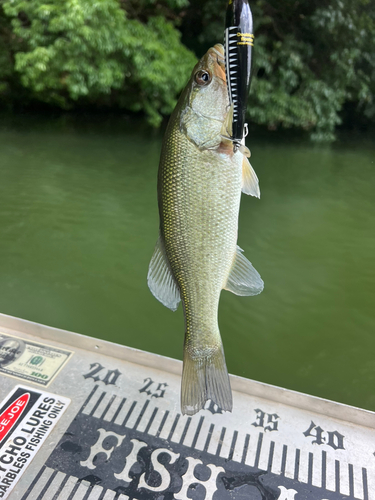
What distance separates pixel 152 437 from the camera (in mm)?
1065

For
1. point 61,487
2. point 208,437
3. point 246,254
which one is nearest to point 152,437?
point 208,437

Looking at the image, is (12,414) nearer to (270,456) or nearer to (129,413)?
(129,413)

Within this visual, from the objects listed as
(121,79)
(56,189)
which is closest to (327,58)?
(121,79)

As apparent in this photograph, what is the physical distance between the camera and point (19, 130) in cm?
595

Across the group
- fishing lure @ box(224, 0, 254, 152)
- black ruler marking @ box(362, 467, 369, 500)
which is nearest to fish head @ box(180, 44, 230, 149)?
fishing lure @ box(224, 0, 254, 152)

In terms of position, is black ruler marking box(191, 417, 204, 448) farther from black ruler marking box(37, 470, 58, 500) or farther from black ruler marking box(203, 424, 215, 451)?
black ruler marking box(37, 470, 58, 500)

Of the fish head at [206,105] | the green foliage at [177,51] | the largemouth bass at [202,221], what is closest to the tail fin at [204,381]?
the largemouth bass at [202,221]

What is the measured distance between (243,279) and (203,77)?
43cm

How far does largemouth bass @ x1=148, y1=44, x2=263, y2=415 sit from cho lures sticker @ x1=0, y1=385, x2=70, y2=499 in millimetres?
502

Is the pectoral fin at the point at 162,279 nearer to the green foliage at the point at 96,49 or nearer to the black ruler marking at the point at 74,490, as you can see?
the black ruler marking at the point at 74,490

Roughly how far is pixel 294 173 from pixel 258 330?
3.24 meters

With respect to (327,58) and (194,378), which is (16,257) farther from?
(327,58)

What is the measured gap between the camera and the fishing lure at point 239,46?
494 millimetres

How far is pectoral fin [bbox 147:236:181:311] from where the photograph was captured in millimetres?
797
